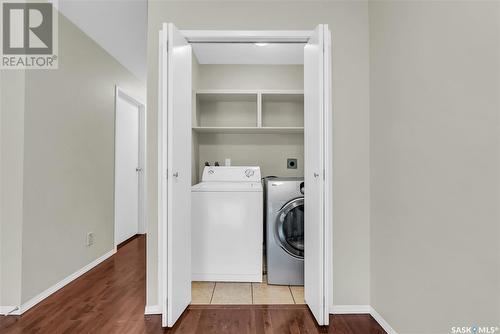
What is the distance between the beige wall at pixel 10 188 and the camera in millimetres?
1887

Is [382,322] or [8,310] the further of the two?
[8,310]

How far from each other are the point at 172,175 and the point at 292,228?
1.27 meters

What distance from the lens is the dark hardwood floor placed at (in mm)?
1719

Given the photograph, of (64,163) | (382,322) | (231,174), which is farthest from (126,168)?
(382,322)

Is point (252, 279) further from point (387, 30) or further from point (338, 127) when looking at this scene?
point (387, 30)

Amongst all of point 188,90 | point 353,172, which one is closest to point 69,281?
point 188,90

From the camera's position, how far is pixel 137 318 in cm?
185

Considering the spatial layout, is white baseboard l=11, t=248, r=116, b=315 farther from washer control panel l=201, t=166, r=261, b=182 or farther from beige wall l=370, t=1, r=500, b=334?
beige wall l=370, t=1, r=500, b=334

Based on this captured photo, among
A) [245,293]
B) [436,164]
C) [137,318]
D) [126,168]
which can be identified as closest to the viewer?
[436,164]

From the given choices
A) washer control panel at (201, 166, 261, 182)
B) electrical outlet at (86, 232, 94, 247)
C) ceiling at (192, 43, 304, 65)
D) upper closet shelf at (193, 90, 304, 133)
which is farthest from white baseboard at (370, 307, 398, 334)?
electrical outlet at (86, 232, 94, 247)

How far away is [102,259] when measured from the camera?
296cm

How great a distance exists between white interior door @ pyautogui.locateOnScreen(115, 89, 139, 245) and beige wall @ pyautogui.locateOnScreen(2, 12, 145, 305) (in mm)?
190

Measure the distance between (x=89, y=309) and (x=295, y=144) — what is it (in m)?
2.55

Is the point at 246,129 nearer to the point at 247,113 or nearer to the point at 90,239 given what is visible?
the point at 247,113
